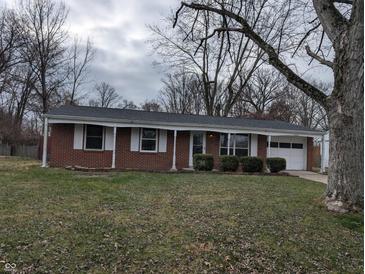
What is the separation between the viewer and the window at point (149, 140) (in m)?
19.0

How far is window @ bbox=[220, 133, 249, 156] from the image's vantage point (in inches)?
810

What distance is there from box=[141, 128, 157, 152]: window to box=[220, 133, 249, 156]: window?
3.91 meters

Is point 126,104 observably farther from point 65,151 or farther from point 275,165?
point 275,165

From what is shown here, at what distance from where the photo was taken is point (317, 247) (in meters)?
5.61

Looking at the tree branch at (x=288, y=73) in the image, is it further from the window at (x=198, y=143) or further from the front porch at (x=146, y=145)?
the window at (x=198, y=143)

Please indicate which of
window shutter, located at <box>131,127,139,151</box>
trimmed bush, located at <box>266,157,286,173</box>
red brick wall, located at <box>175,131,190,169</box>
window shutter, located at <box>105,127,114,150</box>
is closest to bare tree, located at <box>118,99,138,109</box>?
red brick wall, located at <box>175,131,190,169</box>

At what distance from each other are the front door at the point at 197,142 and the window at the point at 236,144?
44.5 inches

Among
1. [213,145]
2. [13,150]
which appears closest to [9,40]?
[13,150]

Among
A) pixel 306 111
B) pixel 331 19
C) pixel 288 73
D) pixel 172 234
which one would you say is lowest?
pixel 172 234

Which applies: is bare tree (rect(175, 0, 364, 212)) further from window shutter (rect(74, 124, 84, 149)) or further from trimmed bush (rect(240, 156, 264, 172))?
window shutter (rect(74, 124, 84, 149))

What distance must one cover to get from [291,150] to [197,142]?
620 centimetres

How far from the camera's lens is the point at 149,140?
1911 cm

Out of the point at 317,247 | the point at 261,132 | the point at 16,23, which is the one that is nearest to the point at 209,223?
the point at 317,247

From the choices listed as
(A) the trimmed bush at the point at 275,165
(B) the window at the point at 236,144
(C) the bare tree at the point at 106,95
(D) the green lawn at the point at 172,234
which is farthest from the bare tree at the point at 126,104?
(D) the green lawn at the point at 172,234
